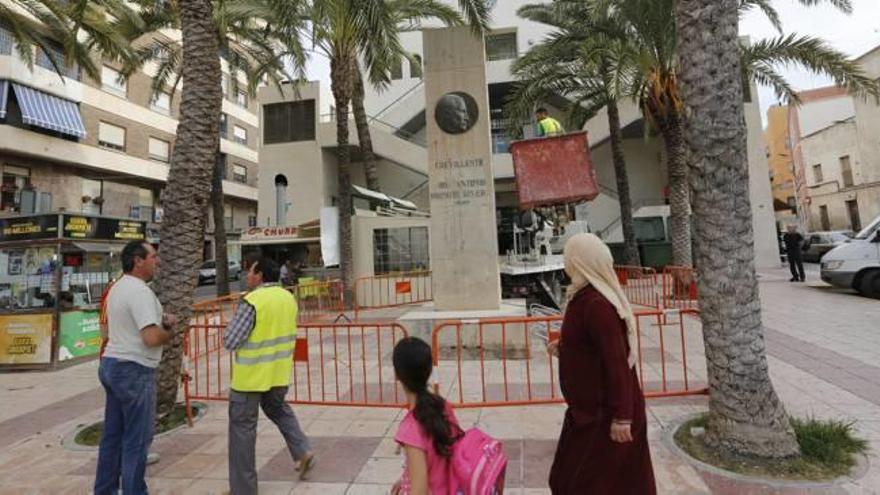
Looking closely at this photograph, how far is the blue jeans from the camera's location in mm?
2990

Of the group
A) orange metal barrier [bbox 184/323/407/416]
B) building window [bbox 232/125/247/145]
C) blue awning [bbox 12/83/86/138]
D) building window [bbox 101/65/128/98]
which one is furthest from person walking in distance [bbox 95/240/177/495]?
building window [bbox 232/125/247/145]

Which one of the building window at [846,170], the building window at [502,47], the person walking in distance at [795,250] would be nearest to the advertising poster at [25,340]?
the person walking in distance at [795,250]

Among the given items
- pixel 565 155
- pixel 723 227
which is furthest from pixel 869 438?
pixel 565 155

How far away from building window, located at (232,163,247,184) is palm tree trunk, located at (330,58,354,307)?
79.7 feet

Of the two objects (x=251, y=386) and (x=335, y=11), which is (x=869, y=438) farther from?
(x=335, y=11)

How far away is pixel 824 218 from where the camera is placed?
1395 inches

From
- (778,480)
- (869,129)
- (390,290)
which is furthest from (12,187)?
(869,129)

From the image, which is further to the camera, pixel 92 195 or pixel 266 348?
pixel 92 195

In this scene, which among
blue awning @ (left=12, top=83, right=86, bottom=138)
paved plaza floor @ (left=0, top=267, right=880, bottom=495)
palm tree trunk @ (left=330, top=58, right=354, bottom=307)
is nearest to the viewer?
paved plaza floor @ (left=0, top=267, right=880, bottom=495)

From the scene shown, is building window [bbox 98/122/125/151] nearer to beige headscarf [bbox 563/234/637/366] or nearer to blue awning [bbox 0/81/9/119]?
blue awning [bbox 0/81/9/119]

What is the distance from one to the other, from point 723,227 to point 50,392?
26.9 ft

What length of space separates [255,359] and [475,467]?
1932mm

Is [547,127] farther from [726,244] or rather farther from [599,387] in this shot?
[599,387]

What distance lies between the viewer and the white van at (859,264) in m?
10.7
